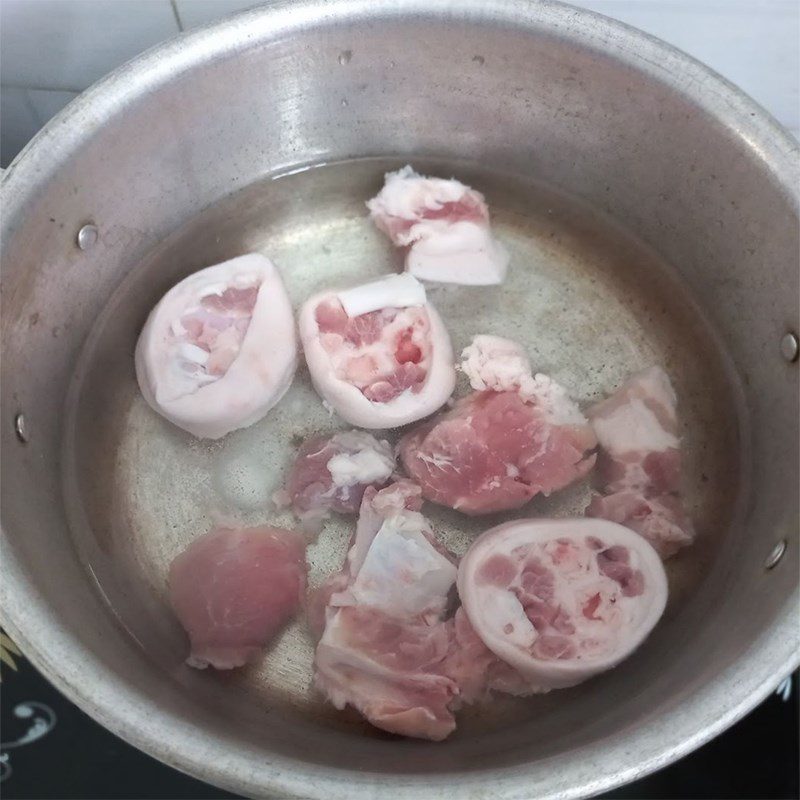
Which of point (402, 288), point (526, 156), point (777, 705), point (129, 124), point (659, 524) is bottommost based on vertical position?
point (777, 705)

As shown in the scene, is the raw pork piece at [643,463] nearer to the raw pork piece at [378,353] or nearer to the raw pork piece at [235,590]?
the raw pork piece at [378,353]

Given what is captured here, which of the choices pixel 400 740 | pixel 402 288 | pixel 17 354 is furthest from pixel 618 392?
pixel 17 354

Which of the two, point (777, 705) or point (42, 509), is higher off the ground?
point (42, 509)

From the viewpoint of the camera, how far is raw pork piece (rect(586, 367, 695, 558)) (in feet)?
3.47

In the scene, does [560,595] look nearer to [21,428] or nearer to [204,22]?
[21,428]

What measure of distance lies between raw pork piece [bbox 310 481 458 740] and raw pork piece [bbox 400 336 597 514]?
0.08m

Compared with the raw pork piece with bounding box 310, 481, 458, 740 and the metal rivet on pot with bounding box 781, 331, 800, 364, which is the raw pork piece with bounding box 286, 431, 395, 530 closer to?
the raw pork piece with bounding box 310, 481, 458, 740

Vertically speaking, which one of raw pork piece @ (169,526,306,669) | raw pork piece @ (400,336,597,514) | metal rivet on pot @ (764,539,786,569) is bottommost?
metal rivet on pot @ (764,539,786,569)

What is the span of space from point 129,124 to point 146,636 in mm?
630

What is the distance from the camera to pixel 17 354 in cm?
96

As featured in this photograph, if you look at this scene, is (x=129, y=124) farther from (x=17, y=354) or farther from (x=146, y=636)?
(x=146, y=636)

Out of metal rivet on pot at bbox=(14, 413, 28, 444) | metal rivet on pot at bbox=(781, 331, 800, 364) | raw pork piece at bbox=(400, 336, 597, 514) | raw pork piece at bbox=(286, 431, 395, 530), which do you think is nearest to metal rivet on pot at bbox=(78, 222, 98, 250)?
metal rivet on pot at bbox=(14, 413, 28, 444)

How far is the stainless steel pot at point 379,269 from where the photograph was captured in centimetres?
72

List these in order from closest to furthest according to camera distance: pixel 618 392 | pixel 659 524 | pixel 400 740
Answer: pixel 400 740, pixel 659 524, pixel 618 392
